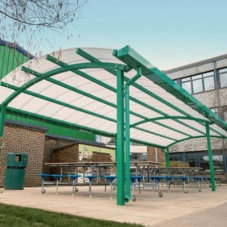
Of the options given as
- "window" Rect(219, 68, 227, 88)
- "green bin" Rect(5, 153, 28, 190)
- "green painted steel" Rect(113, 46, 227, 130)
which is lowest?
"green bin" Rect(5, 153, 28, 190)

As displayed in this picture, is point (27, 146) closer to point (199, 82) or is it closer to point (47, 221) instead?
point (47, 221)

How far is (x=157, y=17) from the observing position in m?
4.90

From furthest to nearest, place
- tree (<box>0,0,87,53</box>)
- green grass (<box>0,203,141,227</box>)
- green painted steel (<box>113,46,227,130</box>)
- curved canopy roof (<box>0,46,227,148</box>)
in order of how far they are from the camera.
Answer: curved canopy roof (<box>0,46,227,148</box>)
green painted steel (<box>113,46,227,130</box>)
green grass (<box>0,203,141,227</box>)
tree (<box>0,0,87,53</box>)

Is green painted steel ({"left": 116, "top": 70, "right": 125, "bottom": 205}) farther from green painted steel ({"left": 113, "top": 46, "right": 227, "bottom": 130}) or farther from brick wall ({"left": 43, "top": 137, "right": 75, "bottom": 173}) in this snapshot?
brick wall ({"left": 43, "top": 137, "right": 75, "bottom": 173})

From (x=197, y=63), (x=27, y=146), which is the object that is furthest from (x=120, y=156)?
(x=197, y=63)

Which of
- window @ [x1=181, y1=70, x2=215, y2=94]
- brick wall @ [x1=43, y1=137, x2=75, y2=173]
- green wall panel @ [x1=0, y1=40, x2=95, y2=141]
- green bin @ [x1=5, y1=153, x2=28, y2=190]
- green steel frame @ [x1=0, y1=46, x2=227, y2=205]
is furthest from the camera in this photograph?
window @ [x1=181, y1=70, x2=215, y2=94]

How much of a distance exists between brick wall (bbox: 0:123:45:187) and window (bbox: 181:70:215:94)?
13972mm

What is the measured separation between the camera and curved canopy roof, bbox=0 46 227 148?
6504 millimetres

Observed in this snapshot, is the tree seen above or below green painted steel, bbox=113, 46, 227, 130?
below

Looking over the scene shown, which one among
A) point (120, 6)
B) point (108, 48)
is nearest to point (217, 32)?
point (108, 48)

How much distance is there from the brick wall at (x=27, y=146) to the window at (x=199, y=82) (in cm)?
1397

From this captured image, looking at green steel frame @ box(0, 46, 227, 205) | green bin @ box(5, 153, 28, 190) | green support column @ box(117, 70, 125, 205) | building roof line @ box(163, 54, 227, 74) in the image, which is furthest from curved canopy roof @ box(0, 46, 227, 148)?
building roof line @ box(163, 54, 227, 74)

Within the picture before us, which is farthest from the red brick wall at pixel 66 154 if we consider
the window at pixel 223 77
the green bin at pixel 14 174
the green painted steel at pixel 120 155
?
the window at pixel 223 77

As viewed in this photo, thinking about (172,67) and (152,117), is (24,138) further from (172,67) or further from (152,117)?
(172,67)
